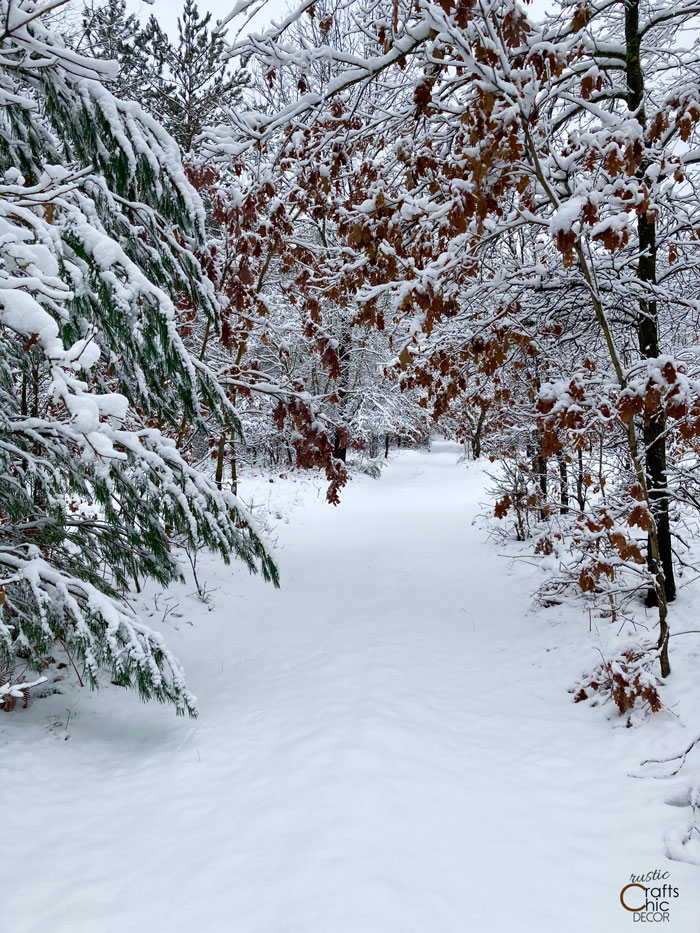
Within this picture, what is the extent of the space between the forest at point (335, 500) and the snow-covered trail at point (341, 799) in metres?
0.02

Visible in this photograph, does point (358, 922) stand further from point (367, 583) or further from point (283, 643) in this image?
point (367, 583)

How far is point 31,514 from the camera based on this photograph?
358 cm

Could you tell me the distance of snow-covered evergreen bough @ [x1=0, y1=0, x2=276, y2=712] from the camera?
8.67ft

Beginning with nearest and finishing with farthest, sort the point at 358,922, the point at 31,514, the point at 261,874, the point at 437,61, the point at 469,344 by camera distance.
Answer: the point at 358,922 → the point at 261,874 → the point at 437,61 → the point at 31,514 → the point at 469,344

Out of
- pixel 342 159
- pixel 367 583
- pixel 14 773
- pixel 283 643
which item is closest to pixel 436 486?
pixel 367 583

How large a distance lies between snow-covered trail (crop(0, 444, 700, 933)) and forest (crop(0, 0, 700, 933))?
0.02 meters

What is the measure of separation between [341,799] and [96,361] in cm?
269

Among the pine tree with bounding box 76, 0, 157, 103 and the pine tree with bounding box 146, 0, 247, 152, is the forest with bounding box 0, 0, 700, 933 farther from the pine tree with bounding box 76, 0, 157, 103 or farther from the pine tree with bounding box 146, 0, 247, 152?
the pine tree with bounding box 76, 0, 157, 103

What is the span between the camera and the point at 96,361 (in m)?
2.97

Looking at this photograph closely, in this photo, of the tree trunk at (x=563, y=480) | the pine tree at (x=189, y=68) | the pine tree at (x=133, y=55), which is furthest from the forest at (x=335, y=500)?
A: the pine tree at (x=133, y=55)

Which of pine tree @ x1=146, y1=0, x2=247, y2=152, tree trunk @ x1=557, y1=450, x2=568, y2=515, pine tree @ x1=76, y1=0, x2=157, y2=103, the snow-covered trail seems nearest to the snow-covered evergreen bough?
the snow-covered trail

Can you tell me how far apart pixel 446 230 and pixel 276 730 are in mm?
3864

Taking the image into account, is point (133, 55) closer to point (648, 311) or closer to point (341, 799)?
point (648, 311)

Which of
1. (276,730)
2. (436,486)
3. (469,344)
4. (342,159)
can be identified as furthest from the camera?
(436,486)
